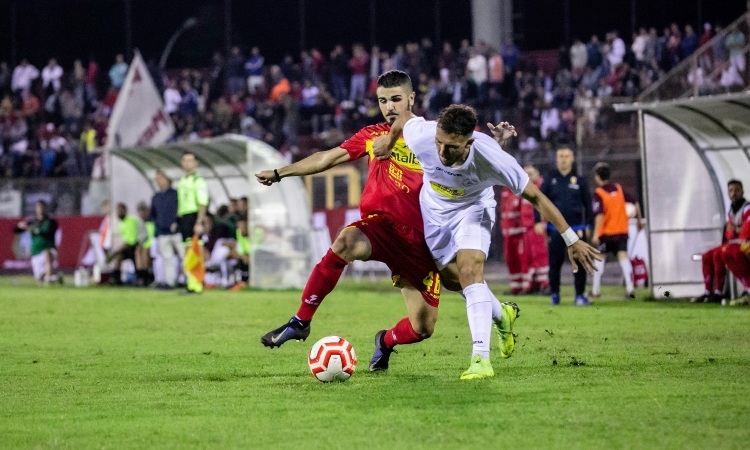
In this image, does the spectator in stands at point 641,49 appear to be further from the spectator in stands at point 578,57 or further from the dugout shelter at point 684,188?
the dugout shelter at point 684,188

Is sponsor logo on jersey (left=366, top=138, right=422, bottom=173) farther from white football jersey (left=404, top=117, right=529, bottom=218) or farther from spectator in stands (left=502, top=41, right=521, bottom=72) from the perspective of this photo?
spectator in stands (left=502, top=41, right=521, bottom=72)

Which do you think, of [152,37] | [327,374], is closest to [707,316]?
[327,374]

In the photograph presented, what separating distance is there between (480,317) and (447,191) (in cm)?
91

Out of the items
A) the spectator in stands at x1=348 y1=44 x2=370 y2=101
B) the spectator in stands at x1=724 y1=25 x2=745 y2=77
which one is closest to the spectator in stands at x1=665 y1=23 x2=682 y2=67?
the spectator in stands at x1=724 y1=25 x2=745 y2=77

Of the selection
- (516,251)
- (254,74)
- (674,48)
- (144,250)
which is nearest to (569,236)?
(516,251)

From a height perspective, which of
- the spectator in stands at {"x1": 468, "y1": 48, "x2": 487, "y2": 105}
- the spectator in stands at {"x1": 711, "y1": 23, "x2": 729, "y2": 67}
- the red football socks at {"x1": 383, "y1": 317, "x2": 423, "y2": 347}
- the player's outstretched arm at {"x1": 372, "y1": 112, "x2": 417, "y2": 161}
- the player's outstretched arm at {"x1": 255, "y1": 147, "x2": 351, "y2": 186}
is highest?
the spectator in stands at {"x1": 468, "y1": 48, "x2": 487, "y2": 105}

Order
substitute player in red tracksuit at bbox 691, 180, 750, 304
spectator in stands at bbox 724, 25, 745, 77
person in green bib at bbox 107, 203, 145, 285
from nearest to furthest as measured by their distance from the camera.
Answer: substitute player in red tracksuit at bbox 691, 180, 750, 304 → spectator in stands at bbox 724, 25, 745, 77 → person in green bib at bbox 107, 203, 145, 285

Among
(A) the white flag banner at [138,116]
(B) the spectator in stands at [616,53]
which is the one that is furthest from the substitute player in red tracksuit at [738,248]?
(B) the spectator in stands at [616,53]

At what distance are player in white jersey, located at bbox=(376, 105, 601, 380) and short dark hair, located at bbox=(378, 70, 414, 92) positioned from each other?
0.40 metres

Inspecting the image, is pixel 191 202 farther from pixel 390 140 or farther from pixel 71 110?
pixel 71 110

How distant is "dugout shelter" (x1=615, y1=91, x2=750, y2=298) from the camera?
1842cm

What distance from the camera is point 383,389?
806 cm

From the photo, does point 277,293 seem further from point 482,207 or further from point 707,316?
point 482,207

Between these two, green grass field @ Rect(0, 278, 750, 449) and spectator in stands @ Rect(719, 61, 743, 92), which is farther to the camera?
spectator in stands @ Rect(719, 61, 743, 92)
